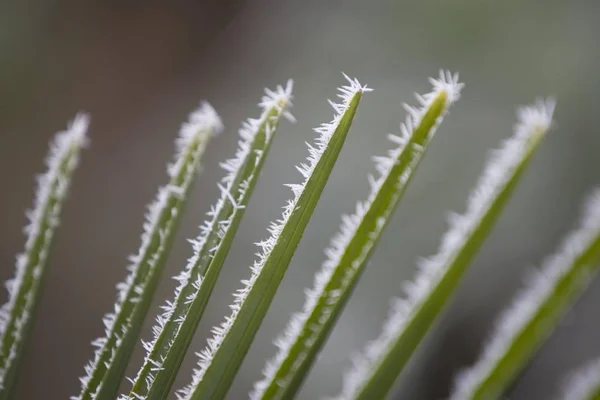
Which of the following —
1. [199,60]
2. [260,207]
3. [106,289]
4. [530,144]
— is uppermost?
[199,60]

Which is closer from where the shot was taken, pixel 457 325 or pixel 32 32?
pixel 457 325

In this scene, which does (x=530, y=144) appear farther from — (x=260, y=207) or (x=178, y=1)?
(x=178, y=1)

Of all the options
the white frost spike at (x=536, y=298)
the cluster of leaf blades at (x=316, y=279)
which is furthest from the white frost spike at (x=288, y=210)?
the white frost spike at (x=536, y=298)

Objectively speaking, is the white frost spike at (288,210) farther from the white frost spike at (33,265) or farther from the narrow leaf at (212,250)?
the white frost spike at (33,265)

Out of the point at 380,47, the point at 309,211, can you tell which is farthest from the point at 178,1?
the point at 309,211

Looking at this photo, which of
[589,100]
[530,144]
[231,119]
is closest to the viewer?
[530,144]

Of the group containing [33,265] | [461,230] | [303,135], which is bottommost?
[33,265]

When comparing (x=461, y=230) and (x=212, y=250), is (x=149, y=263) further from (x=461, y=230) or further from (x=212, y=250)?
(x=461, y=230)

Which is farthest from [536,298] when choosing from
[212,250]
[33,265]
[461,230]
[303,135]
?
[303,135]
